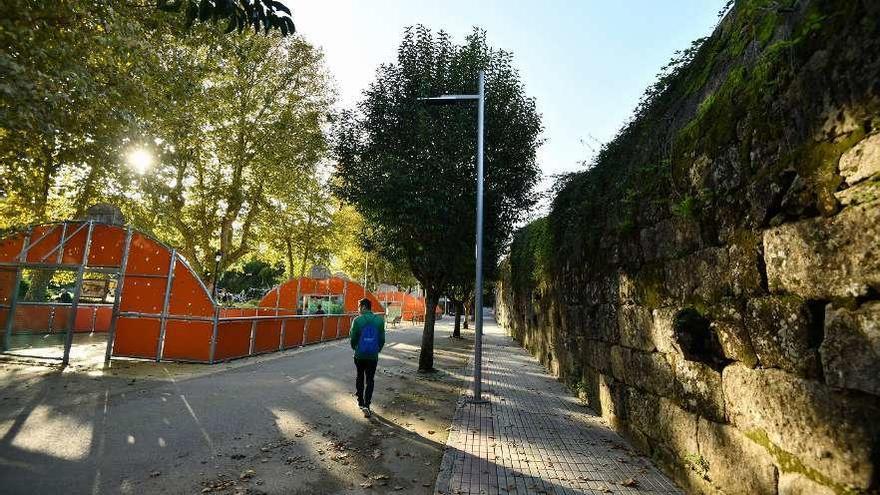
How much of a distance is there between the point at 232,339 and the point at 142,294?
2.71 metres

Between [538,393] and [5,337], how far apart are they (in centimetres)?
1437

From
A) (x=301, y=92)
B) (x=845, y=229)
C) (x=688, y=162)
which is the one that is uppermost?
(x=301, y=92)

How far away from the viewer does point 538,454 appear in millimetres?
5559

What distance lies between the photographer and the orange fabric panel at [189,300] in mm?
12289

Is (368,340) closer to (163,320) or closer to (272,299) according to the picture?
(163,320)

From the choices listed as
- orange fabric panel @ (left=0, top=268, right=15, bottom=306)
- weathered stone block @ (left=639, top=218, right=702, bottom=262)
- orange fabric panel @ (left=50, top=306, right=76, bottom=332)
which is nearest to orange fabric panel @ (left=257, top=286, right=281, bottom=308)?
orange fabric panel @ (left=50, top=306, right=76, bottom=332)

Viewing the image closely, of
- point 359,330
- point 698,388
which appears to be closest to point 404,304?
point 359,330

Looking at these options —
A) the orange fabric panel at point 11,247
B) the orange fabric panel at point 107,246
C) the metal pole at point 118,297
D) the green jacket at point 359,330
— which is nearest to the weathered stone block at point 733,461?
the green jacket at point 359,330

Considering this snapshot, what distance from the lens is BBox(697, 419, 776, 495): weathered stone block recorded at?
3.39 m

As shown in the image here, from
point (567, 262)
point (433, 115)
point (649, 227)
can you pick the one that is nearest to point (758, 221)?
point (649, 227)

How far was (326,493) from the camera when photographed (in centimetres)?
434

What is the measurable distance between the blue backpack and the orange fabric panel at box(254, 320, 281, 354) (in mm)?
7986

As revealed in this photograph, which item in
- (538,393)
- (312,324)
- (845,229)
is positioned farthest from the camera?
(312,324)

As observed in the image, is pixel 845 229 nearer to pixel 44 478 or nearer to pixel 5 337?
pixel 44 478
